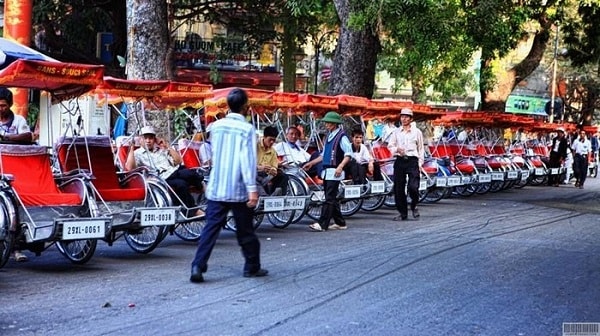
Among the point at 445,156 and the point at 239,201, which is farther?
the point at 445,156

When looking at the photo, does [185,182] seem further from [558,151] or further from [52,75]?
[558,151]

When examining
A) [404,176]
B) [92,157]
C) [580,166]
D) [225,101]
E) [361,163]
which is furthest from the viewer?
[580,166]

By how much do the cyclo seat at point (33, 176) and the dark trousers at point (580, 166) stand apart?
776 inches

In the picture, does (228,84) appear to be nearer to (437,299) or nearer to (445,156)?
(445,156)

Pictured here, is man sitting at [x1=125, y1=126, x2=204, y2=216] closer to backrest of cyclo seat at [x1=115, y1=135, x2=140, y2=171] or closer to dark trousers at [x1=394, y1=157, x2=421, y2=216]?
backrest of cyclo seat at [x1=115, y1=135, x2=140, y2=171]

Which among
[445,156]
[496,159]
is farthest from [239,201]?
[496,159]

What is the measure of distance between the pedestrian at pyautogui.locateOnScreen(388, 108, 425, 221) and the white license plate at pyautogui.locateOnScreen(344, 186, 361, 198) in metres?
0.64

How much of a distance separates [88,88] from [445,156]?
1174 cm

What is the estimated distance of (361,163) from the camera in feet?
48.6

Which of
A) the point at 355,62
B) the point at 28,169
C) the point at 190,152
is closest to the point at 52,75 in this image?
the point at 28,169

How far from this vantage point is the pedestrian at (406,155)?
44.7 feet

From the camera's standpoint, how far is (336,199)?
Result: 41.5ft

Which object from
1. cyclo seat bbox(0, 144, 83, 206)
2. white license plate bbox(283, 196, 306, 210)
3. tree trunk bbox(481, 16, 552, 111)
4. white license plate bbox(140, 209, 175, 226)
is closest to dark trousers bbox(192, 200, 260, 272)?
white license plate bbox(140, 209, 175, 226)

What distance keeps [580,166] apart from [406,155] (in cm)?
1376
